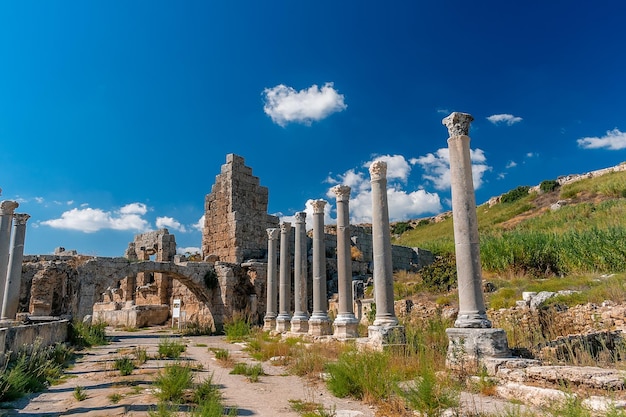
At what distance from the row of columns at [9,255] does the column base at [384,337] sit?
29.9 ft

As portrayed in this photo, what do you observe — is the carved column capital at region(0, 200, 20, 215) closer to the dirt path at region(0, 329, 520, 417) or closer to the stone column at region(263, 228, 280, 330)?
the dirt path at region(0, 329, 520, 417)

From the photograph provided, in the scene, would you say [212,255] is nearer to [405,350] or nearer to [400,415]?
[405,350]

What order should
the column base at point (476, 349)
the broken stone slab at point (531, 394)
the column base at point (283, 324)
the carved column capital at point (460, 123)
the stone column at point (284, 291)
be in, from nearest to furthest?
the broken stone slab at point (531, 394) → the column base at point (476, 349) → the carved column capital at point (460, 123) → the column base at point (283, 324) → the stone column at point (284, 291)

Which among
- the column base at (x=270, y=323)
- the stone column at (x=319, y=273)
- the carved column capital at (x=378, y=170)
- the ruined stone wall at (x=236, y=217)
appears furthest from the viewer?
the ruined stone wall at (x=236, y=217)

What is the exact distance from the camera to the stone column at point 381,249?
10066 millimetres

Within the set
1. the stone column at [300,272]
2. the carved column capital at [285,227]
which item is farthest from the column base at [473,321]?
the carved column capital at [285,227]

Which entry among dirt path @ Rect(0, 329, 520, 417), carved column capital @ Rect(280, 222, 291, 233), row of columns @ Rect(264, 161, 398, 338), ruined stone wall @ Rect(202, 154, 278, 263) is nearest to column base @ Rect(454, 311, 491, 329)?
dirt path @ Rect(0, 329, 520, 417)

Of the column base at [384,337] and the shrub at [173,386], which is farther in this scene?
the column base at [384,337]

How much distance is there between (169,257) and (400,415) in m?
24.0

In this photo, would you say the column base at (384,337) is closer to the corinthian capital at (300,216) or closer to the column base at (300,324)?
the column base at (300,324)

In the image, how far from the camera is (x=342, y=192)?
1328 cm

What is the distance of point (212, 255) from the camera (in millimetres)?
24359

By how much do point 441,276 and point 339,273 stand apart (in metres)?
6.30

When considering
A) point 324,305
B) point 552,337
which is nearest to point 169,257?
point 324,305
